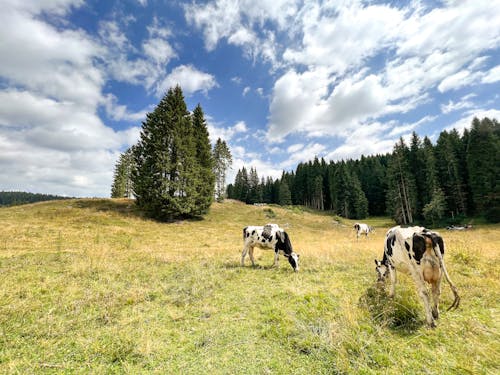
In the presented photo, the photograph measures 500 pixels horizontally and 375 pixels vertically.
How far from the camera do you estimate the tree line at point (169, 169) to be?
2714 cm

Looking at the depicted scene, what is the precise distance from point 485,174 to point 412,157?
15.1m

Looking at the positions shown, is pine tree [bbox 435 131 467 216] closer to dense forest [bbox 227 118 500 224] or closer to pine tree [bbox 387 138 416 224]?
dense forest [bbox 227 118 500 224]

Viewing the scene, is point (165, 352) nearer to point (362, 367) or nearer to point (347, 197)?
point (362, 367)

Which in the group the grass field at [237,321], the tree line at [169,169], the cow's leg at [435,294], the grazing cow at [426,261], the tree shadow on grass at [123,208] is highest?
the tree line at [169,169]

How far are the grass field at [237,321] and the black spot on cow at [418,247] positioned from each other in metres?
1.13

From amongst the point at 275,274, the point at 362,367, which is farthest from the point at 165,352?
the point at 275,274

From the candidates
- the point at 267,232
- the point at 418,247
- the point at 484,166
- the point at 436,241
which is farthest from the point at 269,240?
the point at 484,166

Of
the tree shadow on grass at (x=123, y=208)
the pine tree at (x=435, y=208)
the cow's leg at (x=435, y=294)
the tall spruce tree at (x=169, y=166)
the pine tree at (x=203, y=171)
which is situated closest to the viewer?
the cow's leg at (x=435, y=294)

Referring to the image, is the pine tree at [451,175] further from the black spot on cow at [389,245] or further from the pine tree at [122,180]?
the pine tree at [122,180]

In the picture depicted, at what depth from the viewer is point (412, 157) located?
49.3m

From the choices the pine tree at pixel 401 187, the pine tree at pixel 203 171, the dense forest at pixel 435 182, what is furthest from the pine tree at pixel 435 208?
the pine tree at pixel 203 171

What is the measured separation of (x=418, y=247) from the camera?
472 centimetres

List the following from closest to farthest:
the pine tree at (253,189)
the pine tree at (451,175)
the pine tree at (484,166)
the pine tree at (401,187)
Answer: the pine tree at (484,166) < the pine tree at (451,175) < the pine tree at (401,187) < the pine tree at (253,189)

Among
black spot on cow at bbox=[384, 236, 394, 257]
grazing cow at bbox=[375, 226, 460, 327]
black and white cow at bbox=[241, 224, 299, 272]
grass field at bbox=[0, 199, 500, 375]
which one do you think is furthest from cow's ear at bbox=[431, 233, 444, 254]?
black and white cow at bbox=[241, 224, 299, 272]
